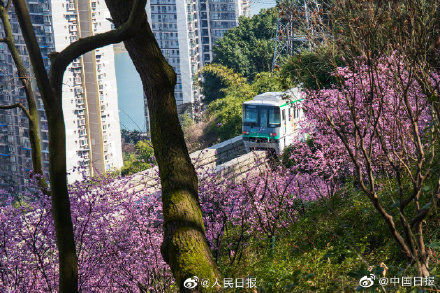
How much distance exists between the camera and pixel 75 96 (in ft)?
137

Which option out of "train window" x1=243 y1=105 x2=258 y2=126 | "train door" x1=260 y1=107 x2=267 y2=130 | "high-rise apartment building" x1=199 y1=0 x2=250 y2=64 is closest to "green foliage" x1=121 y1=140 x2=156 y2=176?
"train window" x1=243 y1=105 x2=258 y2=126

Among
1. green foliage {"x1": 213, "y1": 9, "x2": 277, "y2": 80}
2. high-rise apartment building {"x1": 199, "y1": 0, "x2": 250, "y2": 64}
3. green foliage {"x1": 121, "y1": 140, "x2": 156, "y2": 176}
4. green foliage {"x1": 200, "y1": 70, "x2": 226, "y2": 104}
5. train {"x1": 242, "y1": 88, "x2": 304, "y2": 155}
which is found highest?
high-rise apartment building {"x1": 199, "y1": 0, "x2": 250, "y2": 64}

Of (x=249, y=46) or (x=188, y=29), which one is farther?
(x=188, y=29)

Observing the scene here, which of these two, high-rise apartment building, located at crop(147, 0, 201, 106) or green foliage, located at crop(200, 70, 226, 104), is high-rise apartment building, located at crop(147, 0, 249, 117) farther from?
green foliage, located at crop(200, 70, 226, 104)

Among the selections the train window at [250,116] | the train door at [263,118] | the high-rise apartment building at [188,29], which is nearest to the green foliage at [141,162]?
the train window at [250,116]

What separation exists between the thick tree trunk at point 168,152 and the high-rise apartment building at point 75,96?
36731 millimetres

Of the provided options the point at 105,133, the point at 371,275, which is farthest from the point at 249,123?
the point at 105,133

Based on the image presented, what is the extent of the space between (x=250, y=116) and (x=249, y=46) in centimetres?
1839

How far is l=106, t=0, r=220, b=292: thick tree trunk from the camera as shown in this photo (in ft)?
15.0

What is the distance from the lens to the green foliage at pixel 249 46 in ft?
122

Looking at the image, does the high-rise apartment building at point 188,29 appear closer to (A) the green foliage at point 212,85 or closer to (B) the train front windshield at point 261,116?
(A) the green foliage at point 212,85

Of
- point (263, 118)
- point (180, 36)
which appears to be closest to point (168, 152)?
point (263, 118)

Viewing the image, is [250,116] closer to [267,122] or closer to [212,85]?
[267,122]

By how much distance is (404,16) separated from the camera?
222 inches
